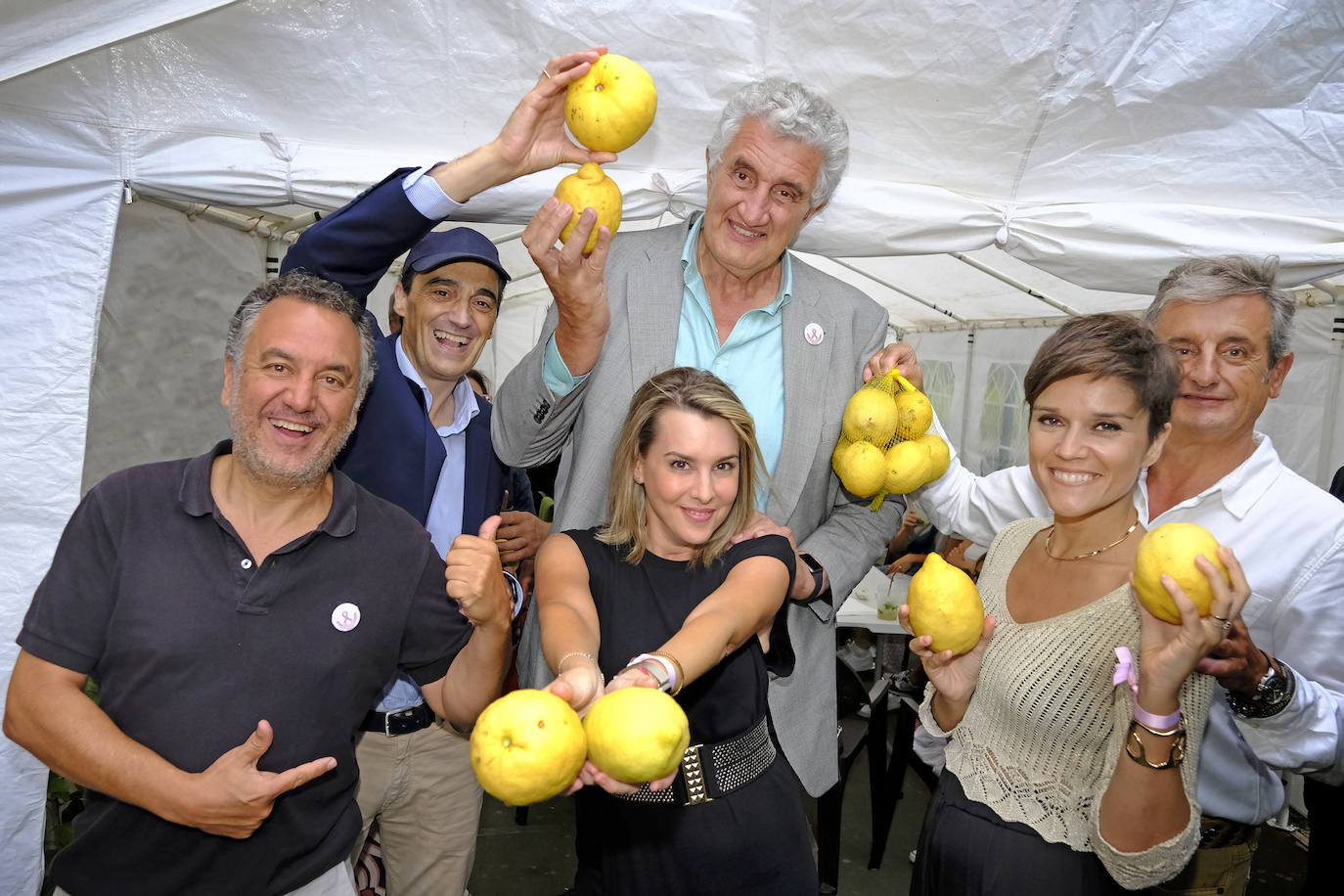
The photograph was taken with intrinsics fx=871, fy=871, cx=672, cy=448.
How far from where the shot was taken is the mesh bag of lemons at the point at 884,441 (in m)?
2.75

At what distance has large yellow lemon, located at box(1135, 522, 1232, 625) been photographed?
192 centimetres

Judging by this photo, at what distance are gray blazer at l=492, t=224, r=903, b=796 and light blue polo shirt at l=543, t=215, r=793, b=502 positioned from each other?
47 millimetres

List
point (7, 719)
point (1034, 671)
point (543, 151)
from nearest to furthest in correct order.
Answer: point (7, 719)
point (1034, 671)
point (543, 151)

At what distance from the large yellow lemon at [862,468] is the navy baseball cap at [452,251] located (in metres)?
1.50

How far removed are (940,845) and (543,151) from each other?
93.9 inches

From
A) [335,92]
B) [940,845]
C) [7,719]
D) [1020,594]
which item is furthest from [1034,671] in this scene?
[335,92]

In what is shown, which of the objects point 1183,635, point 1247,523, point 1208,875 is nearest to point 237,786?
point 1183,635

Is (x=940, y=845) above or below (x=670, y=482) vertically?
below

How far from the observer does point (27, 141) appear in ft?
10.9

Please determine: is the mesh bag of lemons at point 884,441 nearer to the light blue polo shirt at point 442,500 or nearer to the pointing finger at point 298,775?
the light blue polo shirt at point 442,500

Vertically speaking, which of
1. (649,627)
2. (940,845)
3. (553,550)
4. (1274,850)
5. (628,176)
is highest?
(628,176)

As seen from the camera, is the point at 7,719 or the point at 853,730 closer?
the point at 7,719

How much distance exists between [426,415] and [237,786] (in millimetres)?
1452

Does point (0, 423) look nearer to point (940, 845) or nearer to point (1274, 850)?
point (940, 845)
